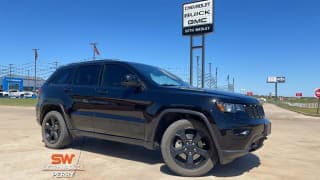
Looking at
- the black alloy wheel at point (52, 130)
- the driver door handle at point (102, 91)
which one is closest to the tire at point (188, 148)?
the driver door handle at point (102, 91)

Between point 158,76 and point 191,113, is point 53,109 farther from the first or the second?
point 191,113

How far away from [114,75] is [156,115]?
1.35 meters

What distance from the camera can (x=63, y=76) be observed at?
26.6 ft

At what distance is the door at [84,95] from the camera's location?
7.20 meters

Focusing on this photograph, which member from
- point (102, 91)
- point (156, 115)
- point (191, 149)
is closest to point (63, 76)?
point (102, 91)

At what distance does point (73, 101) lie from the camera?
7551 millimetres

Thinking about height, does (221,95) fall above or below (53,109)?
above

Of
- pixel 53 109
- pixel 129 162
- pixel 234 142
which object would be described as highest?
pixel 53 109

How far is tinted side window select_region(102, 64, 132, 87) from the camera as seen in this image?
271 inches

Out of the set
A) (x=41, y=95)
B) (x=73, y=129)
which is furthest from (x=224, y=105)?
(x=41, y=95)

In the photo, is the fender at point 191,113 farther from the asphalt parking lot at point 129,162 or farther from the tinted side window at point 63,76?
the tinted side window at point 63,76

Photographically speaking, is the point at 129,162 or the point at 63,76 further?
the point at 63,76

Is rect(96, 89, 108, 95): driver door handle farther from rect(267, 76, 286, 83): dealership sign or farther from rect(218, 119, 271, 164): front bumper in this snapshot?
rect(267, 76, 286, 83): dealership sign

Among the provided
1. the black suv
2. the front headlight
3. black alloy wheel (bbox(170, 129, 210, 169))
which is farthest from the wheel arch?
the front headlight
